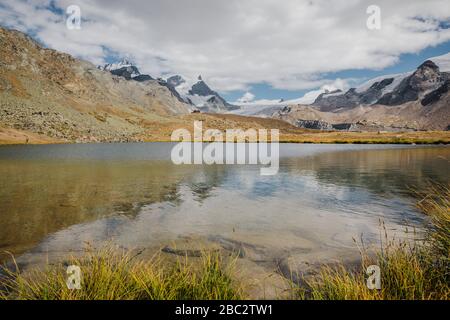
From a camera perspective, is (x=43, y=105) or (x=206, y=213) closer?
(x=206, y=213)

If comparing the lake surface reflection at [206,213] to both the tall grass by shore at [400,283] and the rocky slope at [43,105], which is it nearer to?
the tall grass by shore at [400,283]

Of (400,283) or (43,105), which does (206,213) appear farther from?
(43,105)

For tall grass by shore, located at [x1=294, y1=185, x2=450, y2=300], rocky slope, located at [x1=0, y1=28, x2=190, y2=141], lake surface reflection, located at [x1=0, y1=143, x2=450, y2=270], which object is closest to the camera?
tall grass by shore, located at [x1=294, y1=185, x2=450, y2=300]

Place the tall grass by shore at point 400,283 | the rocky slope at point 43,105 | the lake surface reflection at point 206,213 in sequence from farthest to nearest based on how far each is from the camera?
1. the rocky slope at point 43,105
2. the lake surface reflection at point 206,213
3. the tall grass by shore at point 400,283

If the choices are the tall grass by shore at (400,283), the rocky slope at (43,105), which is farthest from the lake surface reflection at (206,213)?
the rocky slope at (43,105)

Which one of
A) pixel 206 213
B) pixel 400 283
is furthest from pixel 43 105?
pixel 400 283

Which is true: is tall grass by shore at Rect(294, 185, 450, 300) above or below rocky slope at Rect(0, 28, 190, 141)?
below

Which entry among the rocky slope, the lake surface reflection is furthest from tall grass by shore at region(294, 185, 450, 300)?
the rocky slope

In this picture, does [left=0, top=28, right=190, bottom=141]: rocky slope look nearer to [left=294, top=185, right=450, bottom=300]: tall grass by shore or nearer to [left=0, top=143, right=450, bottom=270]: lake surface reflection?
[left=0, top=143, right=450, bottom=270]: lake surface reflection

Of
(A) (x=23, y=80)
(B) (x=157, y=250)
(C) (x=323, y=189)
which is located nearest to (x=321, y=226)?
(B) (x=157, y=250)

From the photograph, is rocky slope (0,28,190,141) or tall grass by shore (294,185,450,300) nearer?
tall grass by shore (294,185,450,300)

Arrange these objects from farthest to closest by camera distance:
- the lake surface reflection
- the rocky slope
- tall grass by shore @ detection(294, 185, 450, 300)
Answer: the rocky slope
the lake surface reflection
tall grass by shore @ detection(294, 185, 450, 300)

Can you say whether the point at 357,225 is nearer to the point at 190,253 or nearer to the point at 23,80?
the point at 190,253
